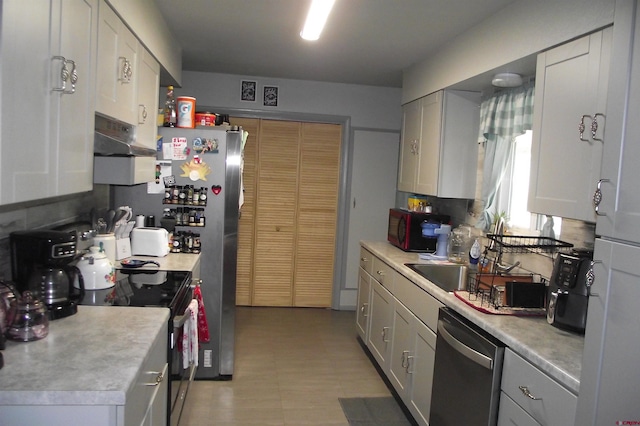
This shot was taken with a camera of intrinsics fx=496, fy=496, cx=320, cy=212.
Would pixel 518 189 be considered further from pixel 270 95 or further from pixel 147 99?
pixel 270 95

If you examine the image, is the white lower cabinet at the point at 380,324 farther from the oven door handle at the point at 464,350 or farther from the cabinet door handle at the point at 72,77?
the cabinet door handle at the point at 72,77

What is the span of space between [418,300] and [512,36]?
4.88 feet

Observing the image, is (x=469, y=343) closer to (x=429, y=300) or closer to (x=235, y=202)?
(x=429, y=300)

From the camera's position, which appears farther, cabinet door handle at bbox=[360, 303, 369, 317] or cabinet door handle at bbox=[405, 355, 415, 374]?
cabinet door handle at bbox=[360, 303, 369, 317]

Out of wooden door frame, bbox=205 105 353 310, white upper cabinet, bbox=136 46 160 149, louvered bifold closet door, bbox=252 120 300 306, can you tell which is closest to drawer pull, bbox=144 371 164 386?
white upper cabinet, bbox=136 46 160 149

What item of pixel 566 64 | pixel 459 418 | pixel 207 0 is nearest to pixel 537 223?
pixel 566 64

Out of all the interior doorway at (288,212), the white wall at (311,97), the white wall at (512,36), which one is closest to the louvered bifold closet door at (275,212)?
the interior doorway at (288,212)

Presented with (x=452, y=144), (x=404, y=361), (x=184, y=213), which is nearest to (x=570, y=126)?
(x=452, y=144)

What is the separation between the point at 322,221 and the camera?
524 cm

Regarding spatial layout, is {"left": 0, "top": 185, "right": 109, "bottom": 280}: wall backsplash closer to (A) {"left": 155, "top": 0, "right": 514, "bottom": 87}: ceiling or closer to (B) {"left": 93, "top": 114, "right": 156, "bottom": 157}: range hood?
(B) {"left": 93, "top": 114, "right": 156, "bottom": 157}: range hood

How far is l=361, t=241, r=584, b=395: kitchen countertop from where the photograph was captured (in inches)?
63.2

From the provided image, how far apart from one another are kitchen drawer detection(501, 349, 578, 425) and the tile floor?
1.34m

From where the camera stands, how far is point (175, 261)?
9.79ft

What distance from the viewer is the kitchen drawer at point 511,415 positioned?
176 centimetres
